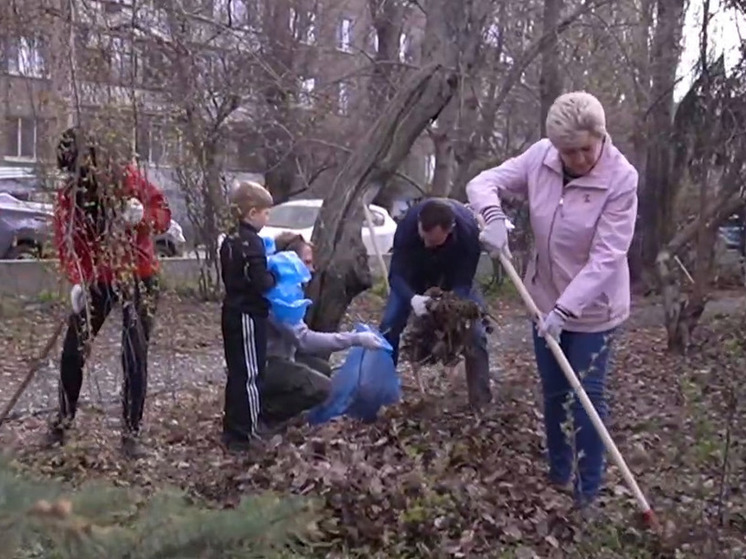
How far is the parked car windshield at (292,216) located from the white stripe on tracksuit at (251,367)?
14.5 m

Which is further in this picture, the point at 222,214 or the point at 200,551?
the point at 222,214

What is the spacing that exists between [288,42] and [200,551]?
44.5 feet

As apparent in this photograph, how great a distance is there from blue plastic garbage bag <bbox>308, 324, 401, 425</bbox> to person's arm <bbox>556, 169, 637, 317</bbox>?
5.67ft

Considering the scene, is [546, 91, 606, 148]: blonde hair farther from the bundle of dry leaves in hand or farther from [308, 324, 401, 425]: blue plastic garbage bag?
[308, 324, 401, 425]: blue plastic garbage bag

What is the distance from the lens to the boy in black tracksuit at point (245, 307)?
5551mm

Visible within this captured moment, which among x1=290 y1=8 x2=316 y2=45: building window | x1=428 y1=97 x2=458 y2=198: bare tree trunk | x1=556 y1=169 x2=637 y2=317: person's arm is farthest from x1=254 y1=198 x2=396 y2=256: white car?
x1=556 y1=169 x2=637 y2=317: person's arm

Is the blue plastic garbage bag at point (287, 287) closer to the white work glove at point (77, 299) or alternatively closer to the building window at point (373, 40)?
the white work glove at point (77, 299)

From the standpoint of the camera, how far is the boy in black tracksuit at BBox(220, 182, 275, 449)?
219 inches

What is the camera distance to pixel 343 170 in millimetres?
7363

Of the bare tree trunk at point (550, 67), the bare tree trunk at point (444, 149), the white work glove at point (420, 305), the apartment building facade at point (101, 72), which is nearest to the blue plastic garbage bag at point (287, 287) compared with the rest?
the white work glove at point (420, 305)

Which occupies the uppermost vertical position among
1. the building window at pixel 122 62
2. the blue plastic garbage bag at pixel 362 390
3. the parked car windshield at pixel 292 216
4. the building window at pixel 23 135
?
the building window at pixel 122 62

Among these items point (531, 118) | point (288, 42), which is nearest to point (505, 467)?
point (288, 42)

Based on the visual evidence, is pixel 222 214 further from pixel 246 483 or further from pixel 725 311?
pixel 725 311

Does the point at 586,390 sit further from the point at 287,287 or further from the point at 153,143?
the point at 153,143
